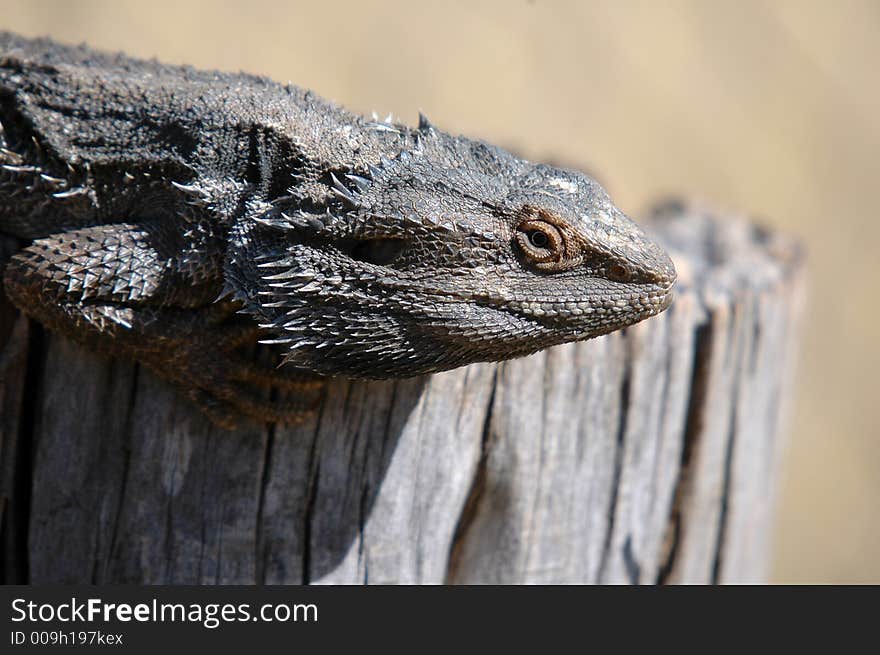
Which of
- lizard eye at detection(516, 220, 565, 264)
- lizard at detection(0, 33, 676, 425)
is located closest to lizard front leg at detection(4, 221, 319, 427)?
lizard at detection(0, 33, 676, 425)

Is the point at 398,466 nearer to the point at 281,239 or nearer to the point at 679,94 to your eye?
the point at 281,239

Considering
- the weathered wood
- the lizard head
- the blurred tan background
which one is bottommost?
the weathered wood

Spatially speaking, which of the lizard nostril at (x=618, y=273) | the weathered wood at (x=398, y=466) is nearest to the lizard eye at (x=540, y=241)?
the lizard nostril at (x=618, y=273)

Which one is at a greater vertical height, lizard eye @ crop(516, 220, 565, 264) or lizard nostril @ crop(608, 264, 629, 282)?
lizard eye @ crop(516, 220, 565, 264)

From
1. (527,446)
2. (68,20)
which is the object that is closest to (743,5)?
(68,20)

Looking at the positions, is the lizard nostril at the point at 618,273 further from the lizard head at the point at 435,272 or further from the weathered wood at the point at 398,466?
the weathered wood at the point at 398,466

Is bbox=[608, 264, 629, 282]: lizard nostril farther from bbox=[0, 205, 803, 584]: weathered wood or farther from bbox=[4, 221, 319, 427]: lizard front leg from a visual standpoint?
bbox=[4, 221, 319, 427]: lizard front leg

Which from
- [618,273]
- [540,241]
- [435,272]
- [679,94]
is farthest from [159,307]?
[679,94]

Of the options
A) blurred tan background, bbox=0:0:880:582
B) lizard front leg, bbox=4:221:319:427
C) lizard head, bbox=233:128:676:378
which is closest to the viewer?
lizard head, bbox=233:128:676:378
